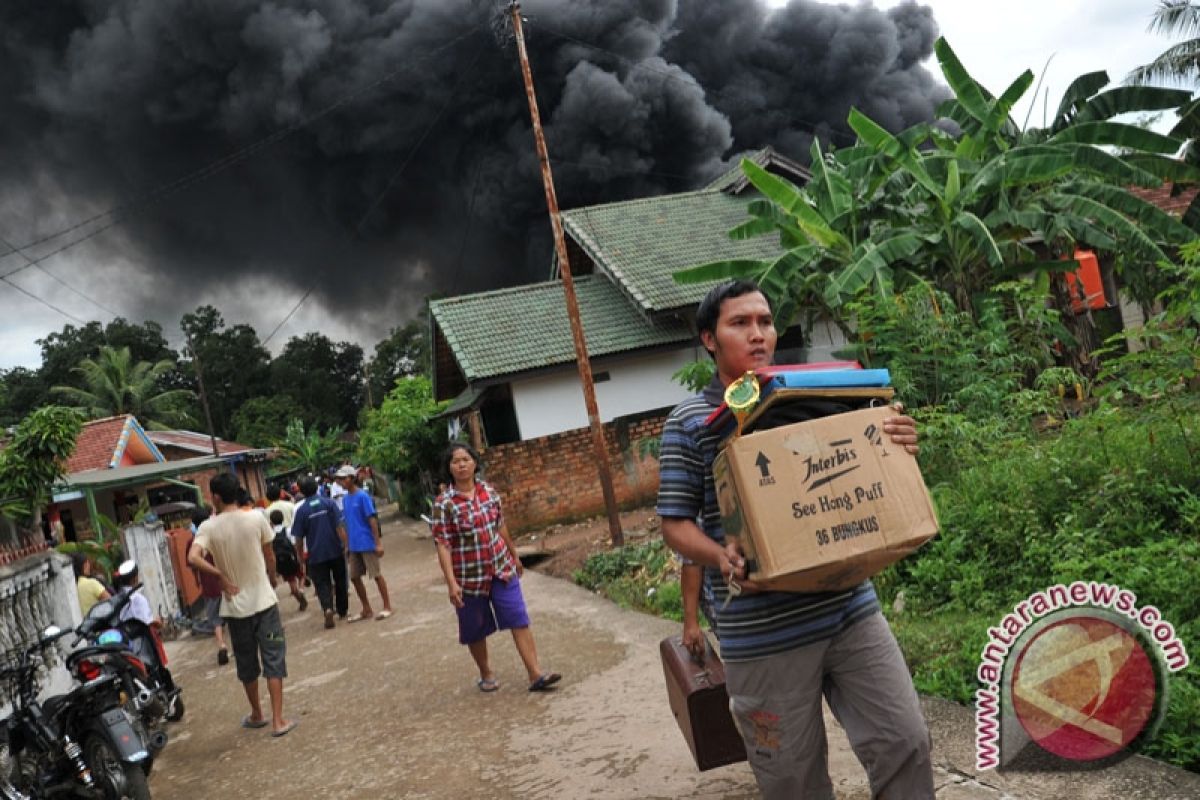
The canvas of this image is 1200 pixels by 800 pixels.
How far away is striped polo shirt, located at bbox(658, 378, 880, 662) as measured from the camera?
2.43m

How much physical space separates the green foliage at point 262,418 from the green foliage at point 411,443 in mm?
22272

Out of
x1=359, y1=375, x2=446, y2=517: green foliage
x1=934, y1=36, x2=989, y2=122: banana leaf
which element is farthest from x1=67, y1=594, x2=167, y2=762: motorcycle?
x1=359, y1=375, x2=446, y2=517: green foliage

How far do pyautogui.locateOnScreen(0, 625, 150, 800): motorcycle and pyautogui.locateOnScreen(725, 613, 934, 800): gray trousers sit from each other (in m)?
3.81

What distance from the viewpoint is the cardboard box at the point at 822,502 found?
222 cm

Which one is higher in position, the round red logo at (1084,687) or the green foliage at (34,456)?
the green foliage at (34,456)

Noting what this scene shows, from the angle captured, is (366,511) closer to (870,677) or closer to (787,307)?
(787,307)

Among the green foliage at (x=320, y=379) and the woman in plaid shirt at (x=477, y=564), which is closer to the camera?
the woman in plaid shirt at (x=477, y=564)

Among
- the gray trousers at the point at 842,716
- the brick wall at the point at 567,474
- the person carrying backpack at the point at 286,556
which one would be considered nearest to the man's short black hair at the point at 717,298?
the gray trousers at the point at 842,716

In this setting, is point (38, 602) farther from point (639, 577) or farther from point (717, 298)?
point (717, 298)

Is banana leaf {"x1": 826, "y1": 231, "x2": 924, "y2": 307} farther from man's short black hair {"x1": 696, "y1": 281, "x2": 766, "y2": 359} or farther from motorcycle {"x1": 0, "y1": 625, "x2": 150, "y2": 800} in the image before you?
motorcycle {"x1": 0, "y1": 625, "x2": 150, "y2": 800}

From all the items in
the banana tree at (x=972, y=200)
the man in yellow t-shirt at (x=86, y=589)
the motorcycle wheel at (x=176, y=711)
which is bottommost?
the motorcycle wheel at (x=176, y=711)

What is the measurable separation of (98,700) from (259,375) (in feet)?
181

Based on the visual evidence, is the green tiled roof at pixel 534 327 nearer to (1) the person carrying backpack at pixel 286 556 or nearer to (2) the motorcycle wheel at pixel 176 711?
(1) the person carrying backpack at pixel 286 556

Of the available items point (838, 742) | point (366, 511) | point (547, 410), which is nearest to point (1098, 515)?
point (838, 742)
